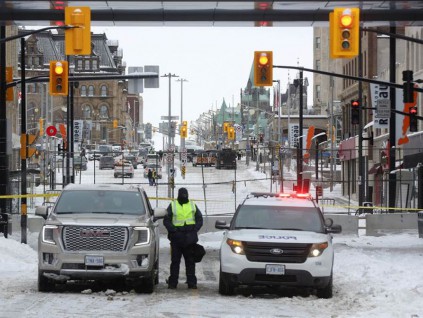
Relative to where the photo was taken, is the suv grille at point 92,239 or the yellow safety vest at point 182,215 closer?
the suv grille at point 92,239

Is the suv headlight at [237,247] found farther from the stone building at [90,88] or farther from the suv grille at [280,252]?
the stone building at [90,88]

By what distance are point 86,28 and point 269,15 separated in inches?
376

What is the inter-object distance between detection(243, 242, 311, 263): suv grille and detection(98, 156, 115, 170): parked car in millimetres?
42921

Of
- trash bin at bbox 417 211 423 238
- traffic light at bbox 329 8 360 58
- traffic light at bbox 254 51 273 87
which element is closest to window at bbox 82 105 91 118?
trash bin at bbox 417 211 423 238

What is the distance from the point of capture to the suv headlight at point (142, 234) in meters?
15.8

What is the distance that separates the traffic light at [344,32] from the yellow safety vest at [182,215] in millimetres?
5997

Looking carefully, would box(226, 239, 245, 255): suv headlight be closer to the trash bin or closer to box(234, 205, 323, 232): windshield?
box(234, 205, 323, 232): windshield

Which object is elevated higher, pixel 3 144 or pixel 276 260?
pixel 3 144

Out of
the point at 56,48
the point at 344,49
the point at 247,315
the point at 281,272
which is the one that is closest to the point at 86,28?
the point at 344,49

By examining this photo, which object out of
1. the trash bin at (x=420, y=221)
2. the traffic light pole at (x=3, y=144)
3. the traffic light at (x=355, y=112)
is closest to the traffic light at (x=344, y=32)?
the trash bin at (x=420, y=221)

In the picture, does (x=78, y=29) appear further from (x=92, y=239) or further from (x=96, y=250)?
(x=96, y=250)

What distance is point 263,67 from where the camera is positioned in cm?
2653

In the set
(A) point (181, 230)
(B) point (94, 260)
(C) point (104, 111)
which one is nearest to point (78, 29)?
(A) point (181, 230)

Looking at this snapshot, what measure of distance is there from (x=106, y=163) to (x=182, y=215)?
4351cm
